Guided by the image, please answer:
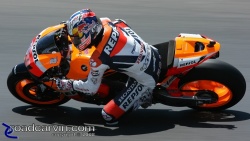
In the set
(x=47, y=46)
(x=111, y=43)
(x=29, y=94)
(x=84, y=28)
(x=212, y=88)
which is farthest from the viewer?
(x=29, y=94)

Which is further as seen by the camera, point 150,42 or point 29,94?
point 150,42

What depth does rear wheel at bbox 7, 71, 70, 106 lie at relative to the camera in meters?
6.98

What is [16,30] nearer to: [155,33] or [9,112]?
[155,33]

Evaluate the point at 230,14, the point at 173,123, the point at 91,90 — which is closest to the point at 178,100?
the point at 173,123

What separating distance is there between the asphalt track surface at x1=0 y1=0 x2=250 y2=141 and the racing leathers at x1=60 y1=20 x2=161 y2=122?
28 cm

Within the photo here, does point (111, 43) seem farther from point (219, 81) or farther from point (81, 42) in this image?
point (219, 81)

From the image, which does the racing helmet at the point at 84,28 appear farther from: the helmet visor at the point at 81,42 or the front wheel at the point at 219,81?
the front wheel at the point at 219,81

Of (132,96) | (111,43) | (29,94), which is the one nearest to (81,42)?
(111,43)

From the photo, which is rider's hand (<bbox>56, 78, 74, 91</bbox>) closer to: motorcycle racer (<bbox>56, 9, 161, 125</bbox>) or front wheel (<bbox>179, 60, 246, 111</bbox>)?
motorcycle racer (<bbox>56, 9, 161, 125</bbox>)

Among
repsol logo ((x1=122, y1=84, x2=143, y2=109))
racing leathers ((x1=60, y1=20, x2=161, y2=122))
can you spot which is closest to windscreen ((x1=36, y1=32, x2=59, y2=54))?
racing leathers ((x1=60, y1=20, x2=161, y2=122))

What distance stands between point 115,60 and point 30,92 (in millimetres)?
1251

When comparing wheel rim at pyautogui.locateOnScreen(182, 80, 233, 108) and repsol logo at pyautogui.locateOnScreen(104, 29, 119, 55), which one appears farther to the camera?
wheel rim at pyautogui.locateOnScreen(182, 80, 233, 108)

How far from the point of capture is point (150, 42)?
9.55 m

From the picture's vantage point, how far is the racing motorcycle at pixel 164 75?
6.62 m
